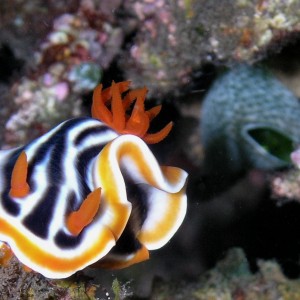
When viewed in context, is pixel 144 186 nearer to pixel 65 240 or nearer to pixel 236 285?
pixel 65 240

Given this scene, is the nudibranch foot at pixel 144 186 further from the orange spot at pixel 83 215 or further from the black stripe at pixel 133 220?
the orange spot at pixel 83 215

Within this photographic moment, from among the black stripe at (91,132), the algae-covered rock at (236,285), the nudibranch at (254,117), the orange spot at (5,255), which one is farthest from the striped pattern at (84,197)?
the nudibranch at (254,117)

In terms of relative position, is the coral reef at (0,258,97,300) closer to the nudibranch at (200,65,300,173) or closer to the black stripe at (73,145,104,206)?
the black stripe at (73,145,104,206)

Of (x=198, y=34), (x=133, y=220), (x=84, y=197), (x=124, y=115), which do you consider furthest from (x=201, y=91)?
(x=84, y=197)

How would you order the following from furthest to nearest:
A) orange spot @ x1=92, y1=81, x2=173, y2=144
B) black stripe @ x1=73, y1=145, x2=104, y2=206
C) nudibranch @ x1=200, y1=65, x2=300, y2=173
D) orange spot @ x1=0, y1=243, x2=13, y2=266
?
nudibranch @ x1=200, y1=65, x2=300, y2=173
orange spot @ x1=92, y1=81, x2=173, y2=144
black stripe @ x1=73, y1=145, x2=104, y2=206
orange spot @ x1=0, y1=243, x2=13, y2=266

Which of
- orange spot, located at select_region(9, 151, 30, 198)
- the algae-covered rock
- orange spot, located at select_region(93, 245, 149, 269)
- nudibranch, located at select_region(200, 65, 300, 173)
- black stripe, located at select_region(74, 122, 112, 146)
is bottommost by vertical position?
the algae-covered rock

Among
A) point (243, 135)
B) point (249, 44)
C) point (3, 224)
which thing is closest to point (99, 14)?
point (249, 44)

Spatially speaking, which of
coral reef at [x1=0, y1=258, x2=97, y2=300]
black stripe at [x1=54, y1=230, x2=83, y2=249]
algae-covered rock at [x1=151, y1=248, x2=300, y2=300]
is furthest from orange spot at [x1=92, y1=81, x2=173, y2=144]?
algae-covered rock at [x1=151, y1=248, x2=300, y2=300]
